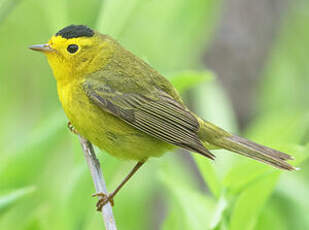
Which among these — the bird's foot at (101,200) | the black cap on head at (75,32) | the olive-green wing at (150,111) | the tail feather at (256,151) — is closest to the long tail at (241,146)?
the tail feather at (256,151)

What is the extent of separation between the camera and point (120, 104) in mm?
4148

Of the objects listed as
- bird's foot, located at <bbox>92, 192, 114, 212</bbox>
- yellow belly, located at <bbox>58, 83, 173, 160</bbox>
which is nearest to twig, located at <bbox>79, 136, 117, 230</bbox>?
bird's foot, located at <bbox>92, 192, 114, 212</bbox>

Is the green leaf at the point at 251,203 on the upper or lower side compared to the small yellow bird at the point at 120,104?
lower

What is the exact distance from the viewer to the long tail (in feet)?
11.8

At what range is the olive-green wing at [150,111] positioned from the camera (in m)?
4.04

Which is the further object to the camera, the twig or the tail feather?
the tail feather

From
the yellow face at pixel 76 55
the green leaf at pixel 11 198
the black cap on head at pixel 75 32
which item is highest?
the black cap on head at pixel 75 32

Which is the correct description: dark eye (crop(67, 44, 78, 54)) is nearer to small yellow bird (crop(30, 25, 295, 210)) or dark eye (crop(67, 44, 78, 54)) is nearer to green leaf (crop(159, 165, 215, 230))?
small yellow bird (crop(30, 25, 295, 210))

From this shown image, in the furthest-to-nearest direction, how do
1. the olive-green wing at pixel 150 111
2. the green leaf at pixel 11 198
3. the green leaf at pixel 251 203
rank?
the olive-green wing at pixel 150 111
the green leaf at pixel 251 203
the green leaf at pixel 11 198

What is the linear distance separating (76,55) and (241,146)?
1246 mm

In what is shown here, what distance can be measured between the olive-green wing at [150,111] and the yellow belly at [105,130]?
48mm

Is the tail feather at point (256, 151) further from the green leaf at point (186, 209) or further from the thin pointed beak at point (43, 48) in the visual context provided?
the thin pointed beak at point (43, 48)

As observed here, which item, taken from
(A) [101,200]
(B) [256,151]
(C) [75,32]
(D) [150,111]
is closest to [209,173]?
(B) [256,151]

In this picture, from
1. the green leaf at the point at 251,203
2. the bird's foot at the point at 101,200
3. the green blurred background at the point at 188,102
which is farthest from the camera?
the bird's foot at the point at 101,200
